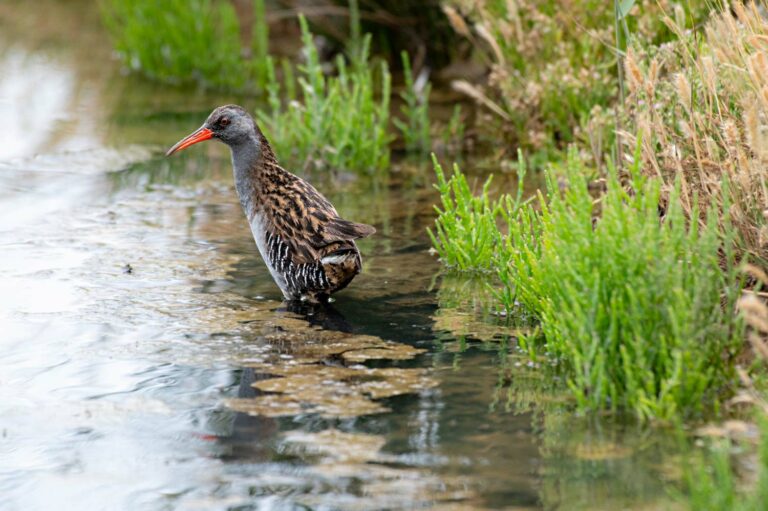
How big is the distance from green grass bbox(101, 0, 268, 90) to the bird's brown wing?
519cm

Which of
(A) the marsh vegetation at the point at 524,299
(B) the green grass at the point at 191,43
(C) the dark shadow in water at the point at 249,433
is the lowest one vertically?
(C) the dark shadow in water at the point at 249,433

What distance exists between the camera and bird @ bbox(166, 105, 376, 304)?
6059 mm

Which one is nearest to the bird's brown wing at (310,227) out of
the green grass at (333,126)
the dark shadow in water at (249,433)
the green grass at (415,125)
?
the dark shadow in water at (249,433)

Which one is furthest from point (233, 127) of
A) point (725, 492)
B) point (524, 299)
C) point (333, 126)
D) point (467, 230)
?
A: point (725, 492)

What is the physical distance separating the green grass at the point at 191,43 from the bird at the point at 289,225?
477cm

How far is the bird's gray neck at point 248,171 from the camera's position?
643 cm

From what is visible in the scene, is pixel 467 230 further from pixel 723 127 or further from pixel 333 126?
pixel 333 126

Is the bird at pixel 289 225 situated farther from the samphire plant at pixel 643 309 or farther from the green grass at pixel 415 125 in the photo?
the green grass at pixel 415 125

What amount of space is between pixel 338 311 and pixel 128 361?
1236 mm

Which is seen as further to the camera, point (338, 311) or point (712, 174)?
point (338, 311)

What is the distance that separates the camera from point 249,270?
6867 mm

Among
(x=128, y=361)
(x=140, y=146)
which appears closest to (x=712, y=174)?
(x=128, y=361)

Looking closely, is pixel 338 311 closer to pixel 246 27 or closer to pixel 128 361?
pixel 128 361

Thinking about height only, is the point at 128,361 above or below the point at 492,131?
below
